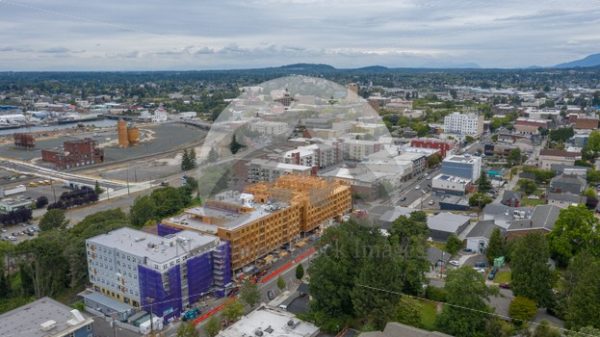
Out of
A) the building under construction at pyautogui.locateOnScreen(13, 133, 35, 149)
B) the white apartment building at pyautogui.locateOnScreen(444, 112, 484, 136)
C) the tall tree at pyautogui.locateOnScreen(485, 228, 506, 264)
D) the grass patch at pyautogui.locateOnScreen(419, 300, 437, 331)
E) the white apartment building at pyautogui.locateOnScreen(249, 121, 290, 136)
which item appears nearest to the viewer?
the grass patch at pyautogui.locateOnScreen(419, 300, 437, 331)

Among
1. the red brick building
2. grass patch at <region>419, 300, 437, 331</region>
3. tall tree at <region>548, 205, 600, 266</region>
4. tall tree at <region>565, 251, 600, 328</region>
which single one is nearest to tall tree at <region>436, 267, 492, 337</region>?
grass patch at <region>419, 300, 437, 331</region>

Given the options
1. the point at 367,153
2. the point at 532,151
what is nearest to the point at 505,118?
the point at 532,151

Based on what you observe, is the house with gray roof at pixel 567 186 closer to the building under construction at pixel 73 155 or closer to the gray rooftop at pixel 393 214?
the gray rooftop at pixel 393 214

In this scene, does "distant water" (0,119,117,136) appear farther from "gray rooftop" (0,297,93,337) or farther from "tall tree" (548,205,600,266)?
"tall tree" (548,205,600,266)

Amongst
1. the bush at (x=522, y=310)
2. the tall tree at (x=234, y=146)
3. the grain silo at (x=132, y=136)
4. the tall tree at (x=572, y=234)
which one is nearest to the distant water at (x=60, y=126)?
the grain silo at (x=132, y=136)

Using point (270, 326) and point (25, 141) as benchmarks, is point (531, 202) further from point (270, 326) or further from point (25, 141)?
point (25, 141)
